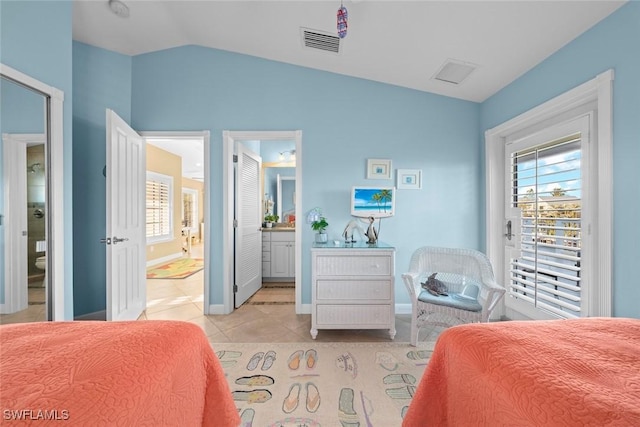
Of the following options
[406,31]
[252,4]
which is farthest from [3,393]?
[406,31]

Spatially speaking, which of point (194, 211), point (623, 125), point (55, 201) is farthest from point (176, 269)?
point (623, 125)

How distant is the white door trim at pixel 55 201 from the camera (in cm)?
198

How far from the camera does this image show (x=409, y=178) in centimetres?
317

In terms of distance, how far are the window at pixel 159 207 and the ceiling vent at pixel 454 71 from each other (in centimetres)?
586

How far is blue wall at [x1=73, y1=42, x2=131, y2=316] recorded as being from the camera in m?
2.81

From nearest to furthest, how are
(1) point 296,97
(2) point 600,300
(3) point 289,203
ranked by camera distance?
(2) point 600,300, (1) point 296,97, (3) point 289,203

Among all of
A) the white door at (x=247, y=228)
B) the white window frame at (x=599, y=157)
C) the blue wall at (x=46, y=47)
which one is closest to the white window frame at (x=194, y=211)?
the white door at (x=247, y=228)

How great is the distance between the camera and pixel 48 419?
1.99 feet

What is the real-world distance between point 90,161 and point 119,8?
5.04 ft

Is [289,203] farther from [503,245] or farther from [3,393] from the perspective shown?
[3,393]

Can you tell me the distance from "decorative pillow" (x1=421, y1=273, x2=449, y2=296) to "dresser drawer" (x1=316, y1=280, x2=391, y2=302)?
37cm

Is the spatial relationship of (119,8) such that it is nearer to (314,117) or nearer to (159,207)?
(314,117)

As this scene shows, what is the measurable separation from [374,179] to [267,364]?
7.18ft

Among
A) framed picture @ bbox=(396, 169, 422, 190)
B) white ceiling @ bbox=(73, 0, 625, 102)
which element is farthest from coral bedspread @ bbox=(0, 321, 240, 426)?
framed picture @ bbox=(396, 169, 422, 190)
